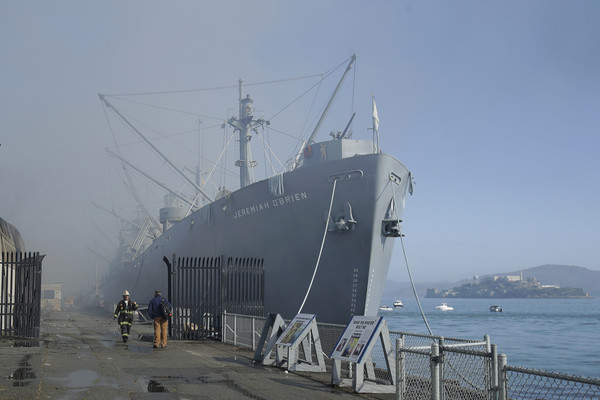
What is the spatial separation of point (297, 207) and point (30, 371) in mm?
14873

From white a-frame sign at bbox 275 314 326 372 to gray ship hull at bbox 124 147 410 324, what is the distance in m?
9.88

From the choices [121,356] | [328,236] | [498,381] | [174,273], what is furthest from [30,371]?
[328,236]

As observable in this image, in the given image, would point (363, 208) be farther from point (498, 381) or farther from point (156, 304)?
point (498, 381)

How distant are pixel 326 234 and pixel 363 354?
1452 cm

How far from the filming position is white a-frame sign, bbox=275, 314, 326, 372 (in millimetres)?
12422

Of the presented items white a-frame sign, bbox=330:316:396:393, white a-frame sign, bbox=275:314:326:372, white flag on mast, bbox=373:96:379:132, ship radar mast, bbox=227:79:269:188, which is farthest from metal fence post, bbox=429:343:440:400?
ship radar mast, bbox=227:79:269:188

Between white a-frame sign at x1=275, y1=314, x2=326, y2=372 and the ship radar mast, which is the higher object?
the ship radar mast

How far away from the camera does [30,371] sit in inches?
467

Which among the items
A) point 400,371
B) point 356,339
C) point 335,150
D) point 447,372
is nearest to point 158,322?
point 356,339

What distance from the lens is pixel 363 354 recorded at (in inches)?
395

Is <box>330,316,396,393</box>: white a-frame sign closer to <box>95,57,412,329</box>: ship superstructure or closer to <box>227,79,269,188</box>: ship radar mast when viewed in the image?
<box>95,57,412,329</box>: ship superstructure

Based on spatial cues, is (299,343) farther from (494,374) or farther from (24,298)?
(24,298)

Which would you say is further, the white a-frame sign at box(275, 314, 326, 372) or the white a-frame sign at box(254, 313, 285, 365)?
the white a-frame sign at box(254, 313, 285, 365)

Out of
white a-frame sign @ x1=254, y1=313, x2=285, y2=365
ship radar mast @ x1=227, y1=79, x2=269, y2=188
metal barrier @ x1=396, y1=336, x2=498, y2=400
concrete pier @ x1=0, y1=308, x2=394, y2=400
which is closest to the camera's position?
metal barrier @ x1=396, y1=336, x2=498, y2=400
